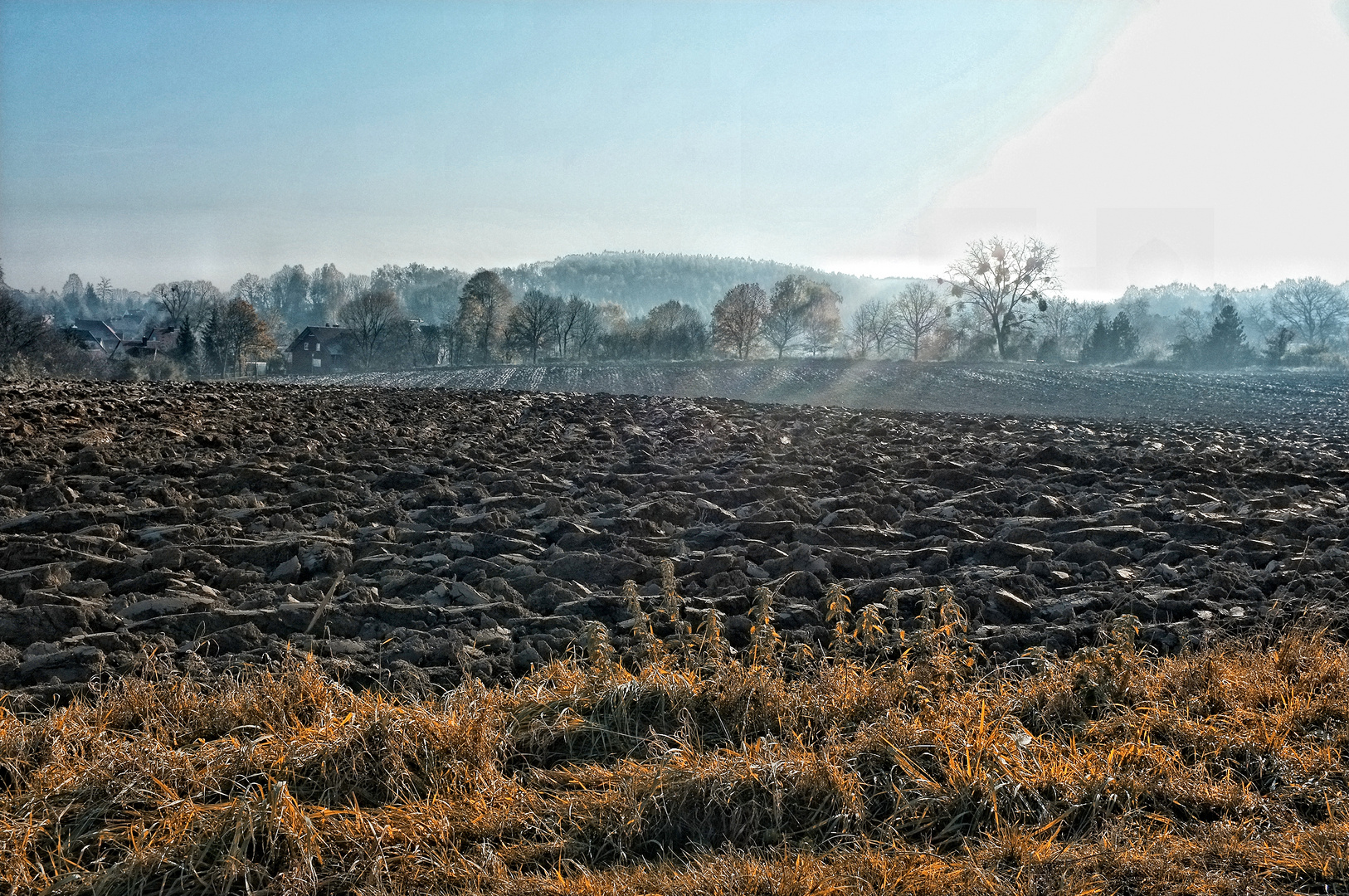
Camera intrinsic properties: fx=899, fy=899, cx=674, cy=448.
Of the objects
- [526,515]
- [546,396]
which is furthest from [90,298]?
[526,515]

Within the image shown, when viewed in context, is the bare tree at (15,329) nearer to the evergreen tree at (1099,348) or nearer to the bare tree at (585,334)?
the bare tree at (585,334)

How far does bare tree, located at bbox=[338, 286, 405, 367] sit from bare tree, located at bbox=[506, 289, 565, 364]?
32.9 ft

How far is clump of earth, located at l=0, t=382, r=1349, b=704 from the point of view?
602cm

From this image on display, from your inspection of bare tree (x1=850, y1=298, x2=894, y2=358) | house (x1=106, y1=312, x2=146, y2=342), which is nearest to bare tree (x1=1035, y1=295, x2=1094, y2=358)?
bare tree (x1=850, y1=298, x2=894, y2=358)

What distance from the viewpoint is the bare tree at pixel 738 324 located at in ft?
242

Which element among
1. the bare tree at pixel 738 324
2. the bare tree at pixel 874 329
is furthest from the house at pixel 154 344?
the bare tree at pixel 874 329

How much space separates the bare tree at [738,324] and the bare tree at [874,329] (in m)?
12.8

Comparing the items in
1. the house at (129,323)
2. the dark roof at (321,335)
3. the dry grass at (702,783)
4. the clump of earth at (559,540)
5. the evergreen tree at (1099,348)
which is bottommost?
the dry grass at (702,783)

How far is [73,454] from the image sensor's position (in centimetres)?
1127

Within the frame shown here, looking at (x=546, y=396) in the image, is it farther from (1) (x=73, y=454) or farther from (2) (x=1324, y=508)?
(2) (x=1324, y=508)

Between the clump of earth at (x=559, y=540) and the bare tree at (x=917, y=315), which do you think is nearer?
the clump of earth at (x=559, y=540)

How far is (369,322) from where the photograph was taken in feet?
247

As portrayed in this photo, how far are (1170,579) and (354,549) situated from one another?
7000 millimetres

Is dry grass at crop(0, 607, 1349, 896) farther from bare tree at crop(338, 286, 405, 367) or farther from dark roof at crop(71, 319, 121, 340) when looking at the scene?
dark roof at crop(71, 319, 121, 340)
